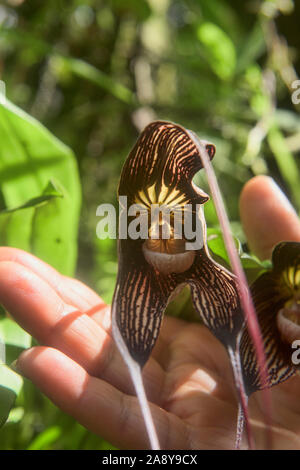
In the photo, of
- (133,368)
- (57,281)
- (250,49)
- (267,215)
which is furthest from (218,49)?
(133,368)

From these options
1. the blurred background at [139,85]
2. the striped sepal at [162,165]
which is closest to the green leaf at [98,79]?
the blurred background at [139,85]

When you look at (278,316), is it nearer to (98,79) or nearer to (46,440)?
(46,440)

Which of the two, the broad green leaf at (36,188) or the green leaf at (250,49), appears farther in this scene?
the green leaf at (250,49)

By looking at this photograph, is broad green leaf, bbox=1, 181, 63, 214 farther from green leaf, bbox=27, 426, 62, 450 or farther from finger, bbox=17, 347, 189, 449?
green leaf, bbox=27, 426, 62, 450

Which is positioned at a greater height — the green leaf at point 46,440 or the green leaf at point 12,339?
the green leaf at point 12,339

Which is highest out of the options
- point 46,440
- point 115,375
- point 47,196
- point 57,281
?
point 47,196

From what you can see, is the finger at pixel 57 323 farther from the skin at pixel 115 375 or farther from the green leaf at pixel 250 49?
the green leaf at pixel 250 49

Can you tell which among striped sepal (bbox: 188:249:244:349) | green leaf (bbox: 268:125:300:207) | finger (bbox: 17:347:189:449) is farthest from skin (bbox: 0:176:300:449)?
green leaf (bbox: 268:125:300:207)
